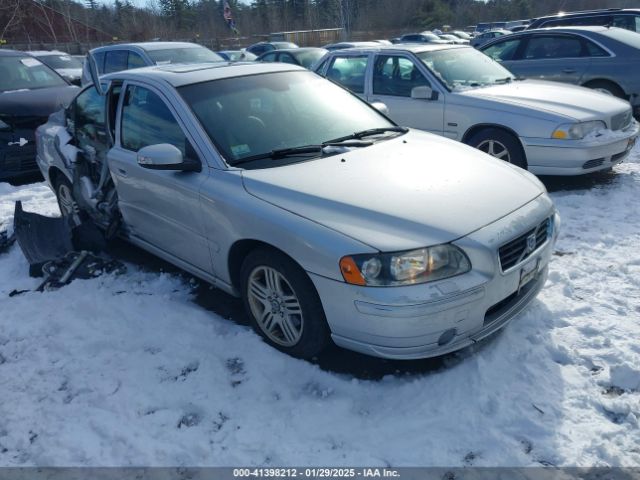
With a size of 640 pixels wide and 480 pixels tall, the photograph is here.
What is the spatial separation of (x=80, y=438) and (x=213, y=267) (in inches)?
51.2

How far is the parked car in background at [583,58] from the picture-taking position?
26.9ft

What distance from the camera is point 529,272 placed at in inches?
119

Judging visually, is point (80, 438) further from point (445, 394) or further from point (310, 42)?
Result: point (310, 42)

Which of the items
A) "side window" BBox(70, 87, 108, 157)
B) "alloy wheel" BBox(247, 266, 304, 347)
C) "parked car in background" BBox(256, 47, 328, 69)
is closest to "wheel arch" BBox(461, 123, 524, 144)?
"alloy wheel" BBox(247, 266, 304, 347)

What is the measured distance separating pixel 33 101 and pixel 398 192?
7.06 metres

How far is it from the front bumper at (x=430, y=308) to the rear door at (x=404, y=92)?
3845mm

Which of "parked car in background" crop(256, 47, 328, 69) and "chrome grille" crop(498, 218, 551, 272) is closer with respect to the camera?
"chrome grille" crop(498, 218, 551, 272)

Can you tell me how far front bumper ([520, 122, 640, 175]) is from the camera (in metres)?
5.52

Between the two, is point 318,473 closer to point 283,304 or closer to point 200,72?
point 283,304

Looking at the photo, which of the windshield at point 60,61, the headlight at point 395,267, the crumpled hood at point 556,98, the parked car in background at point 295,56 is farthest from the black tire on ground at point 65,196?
the windshield at point 60,61

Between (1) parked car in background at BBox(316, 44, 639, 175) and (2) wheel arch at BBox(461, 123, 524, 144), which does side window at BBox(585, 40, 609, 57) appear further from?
(2) wheel arch at BBox(461, 123, 524, 144)

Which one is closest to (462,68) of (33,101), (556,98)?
(556,98)

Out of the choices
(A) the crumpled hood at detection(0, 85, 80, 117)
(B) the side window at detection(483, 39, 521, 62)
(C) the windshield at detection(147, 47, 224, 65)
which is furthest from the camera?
(C) the windshield at detection(147, 47, 224, 65)

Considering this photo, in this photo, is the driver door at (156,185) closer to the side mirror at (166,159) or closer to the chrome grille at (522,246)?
the side mirror at (166,159)
